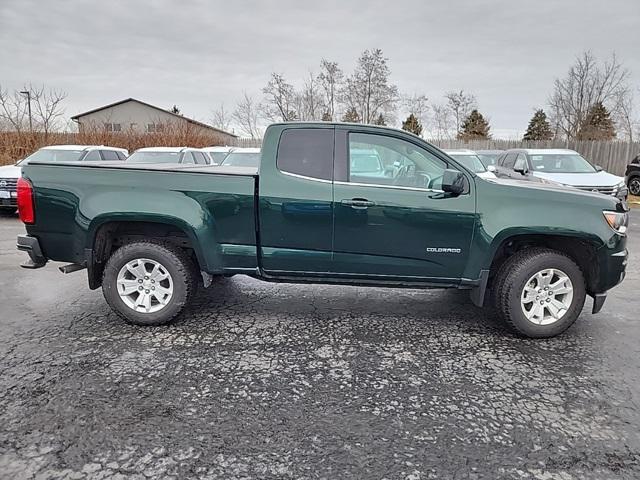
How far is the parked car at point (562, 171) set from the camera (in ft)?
39.7

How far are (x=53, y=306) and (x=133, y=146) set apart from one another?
18012 mm

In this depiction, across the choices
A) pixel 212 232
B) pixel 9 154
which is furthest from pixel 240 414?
pixel 9 154

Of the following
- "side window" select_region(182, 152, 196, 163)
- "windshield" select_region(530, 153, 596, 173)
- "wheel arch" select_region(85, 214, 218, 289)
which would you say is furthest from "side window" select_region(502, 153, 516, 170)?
"wheel arch" select_region(85, 214, 218, 289)

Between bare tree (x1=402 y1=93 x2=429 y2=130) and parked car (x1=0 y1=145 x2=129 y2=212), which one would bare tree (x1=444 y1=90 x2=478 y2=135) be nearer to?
bare tree (x1=402 y1=93 x2=429 y2=130)

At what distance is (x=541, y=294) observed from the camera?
415 centimetres

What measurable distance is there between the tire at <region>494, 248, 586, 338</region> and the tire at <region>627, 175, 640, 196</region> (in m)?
17.1

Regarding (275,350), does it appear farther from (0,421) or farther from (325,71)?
(325,71)

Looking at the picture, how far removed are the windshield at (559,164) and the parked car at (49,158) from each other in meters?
12.1

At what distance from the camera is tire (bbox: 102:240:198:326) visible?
4.28 metres

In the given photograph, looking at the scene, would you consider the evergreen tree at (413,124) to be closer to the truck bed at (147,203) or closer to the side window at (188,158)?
the side window at (188,158)

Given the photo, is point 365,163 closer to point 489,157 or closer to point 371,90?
point 489,157

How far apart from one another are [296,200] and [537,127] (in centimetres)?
4263

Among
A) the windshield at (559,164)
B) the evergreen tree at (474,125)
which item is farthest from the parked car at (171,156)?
the evergreen tree at (474,125)

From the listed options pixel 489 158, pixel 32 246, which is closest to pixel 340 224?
pixel 32 246
